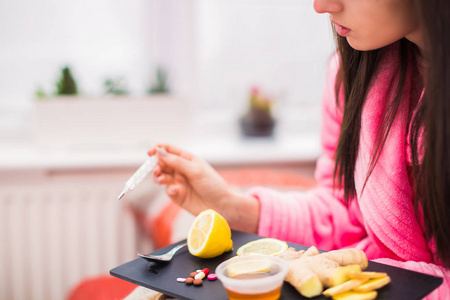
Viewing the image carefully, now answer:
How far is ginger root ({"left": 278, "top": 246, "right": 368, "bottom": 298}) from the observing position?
49 cm

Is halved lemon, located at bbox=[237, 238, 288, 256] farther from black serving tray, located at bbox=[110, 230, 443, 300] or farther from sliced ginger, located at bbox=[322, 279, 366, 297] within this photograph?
sliced ginger, located at bbox=[322, 279, 366, 297]

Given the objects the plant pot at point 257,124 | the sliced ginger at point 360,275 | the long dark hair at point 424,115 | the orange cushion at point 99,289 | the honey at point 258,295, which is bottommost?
the orange cushion at point 99,289

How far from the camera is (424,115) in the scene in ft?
2.09

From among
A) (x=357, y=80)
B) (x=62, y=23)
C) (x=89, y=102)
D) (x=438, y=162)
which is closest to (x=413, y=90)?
(x=357, y=80)

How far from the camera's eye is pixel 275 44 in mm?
1911

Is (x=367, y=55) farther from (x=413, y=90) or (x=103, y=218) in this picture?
(x=103, y=218)

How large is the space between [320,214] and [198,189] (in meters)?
0.24

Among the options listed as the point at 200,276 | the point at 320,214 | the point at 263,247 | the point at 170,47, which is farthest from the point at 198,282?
the point at 170,47

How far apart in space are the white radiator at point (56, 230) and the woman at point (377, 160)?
831 mm

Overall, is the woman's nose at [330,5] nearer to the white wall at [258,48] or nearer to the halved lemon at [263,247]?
the halved lemon at [263,247]

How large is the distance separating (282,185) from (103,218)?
1.95ft

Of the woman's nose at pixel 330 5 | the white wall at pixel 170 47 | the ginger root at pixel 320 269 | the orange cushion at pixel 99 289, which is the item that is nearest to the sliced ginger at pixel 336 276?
the ginger root at pixel 320 269

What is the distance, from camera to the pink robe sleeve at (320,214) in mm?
866

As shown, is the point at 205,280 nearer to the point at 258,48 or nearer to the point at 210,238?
the point at 210,238
